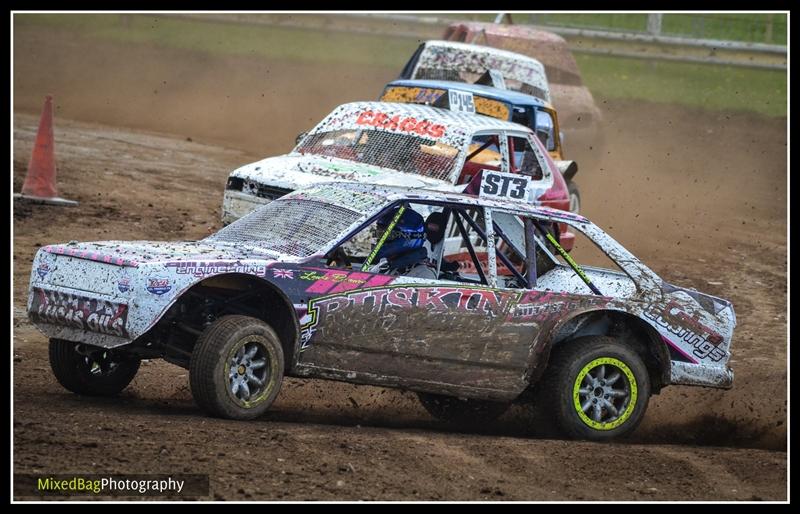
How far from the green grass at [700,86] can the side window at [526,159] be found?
15.4 m

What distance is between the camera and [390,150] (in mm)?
12906

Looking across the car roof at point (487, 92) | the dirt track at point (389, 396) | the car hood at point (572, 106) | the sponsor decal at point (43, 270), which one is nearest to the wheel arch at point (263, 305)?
the dirt track at point (389, 396)

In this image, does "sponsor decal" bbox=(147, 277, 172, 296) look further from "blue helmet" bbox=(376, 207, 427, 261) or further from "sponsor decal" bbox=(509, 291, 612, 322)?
"sponsor decal" bbox=(509, 291, 612, 322)

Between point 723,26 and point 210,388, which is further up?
point 723,26

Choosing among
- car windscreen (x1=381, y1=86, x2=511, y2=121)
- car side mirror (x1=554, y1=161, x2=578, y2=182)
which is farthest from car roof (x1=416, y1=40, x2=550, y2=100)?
car side mirror (x1=554, y1=161, x2=578, y2=182)

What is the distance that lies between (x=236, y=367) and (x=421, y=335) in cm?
114

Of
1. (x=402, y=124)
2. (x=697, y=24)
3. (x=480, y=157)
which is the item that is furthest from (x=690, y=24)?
(x=402, y=124)

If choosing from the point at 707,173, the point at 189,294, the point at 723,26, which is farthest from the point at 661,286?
the point at 723,26

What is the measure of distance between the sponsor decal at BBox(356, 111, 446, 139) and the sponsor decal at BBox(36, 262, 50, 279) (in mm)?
5699

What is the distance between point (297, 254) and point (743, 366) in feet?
16.3

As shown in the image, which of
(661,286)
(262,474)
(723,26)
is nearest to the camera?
(262,474)

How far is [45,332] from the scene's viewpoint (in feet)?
25.6

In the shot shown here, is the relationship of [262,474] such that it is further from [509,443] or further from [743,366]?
[743,366]

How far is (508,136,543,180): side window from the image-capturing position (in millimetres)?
13727
